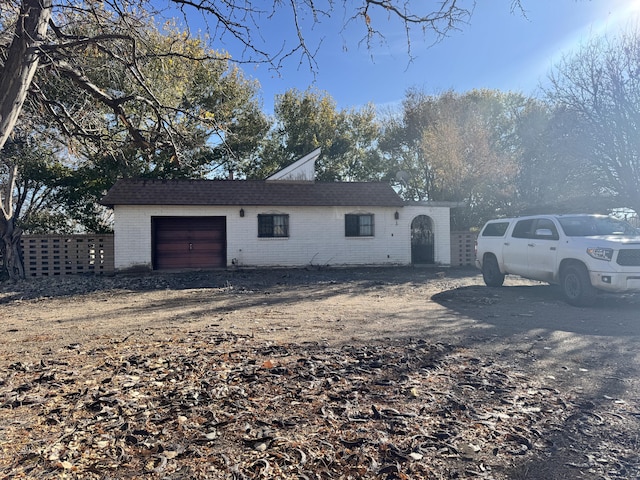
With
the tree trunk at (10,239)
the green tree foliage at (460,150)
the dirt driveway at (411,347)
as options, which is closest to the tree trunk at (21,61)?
the dirt driveway at (411,347)

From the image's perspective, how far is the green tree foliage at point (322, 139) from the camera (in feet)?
91.9

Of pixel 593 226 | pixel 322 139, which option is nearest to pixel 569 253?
pixel 593 226

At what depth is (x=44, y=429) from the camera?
2.88 metres

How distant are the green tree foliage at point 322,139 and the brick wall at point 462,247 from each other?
12504mm

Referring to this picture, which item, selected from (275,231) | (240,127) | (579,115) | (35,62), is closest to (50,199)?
→ (240,127)

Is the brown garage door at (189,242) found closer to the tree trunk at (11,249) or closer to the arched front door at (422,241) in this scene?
the tree trunk at (11,249)

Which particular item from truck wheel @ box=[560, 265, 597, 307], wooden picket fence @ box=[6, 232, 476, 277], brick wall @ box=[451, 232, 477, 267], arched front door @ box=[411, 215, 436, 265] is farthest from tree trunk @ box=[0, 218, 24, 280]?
brick wall @ box=[451, 232, 477, 267]

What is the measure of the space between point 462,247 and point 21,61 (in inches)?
704

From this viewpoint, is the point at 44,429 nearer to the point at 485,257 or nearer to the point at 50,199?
the point at 485,257

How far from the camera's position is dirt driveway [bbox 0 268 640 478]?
2.54 m

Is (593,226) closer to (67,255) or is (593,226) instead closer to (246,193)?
(246,193)

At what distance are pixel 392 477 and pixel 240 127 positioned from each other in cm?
2415

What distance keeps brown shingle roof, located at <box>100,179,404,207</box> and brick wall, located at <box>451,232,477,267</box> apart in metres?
3.50

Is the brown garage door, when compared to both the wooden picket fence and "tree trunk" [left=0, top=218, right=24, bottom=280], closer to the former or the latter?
the wooden picket fence
